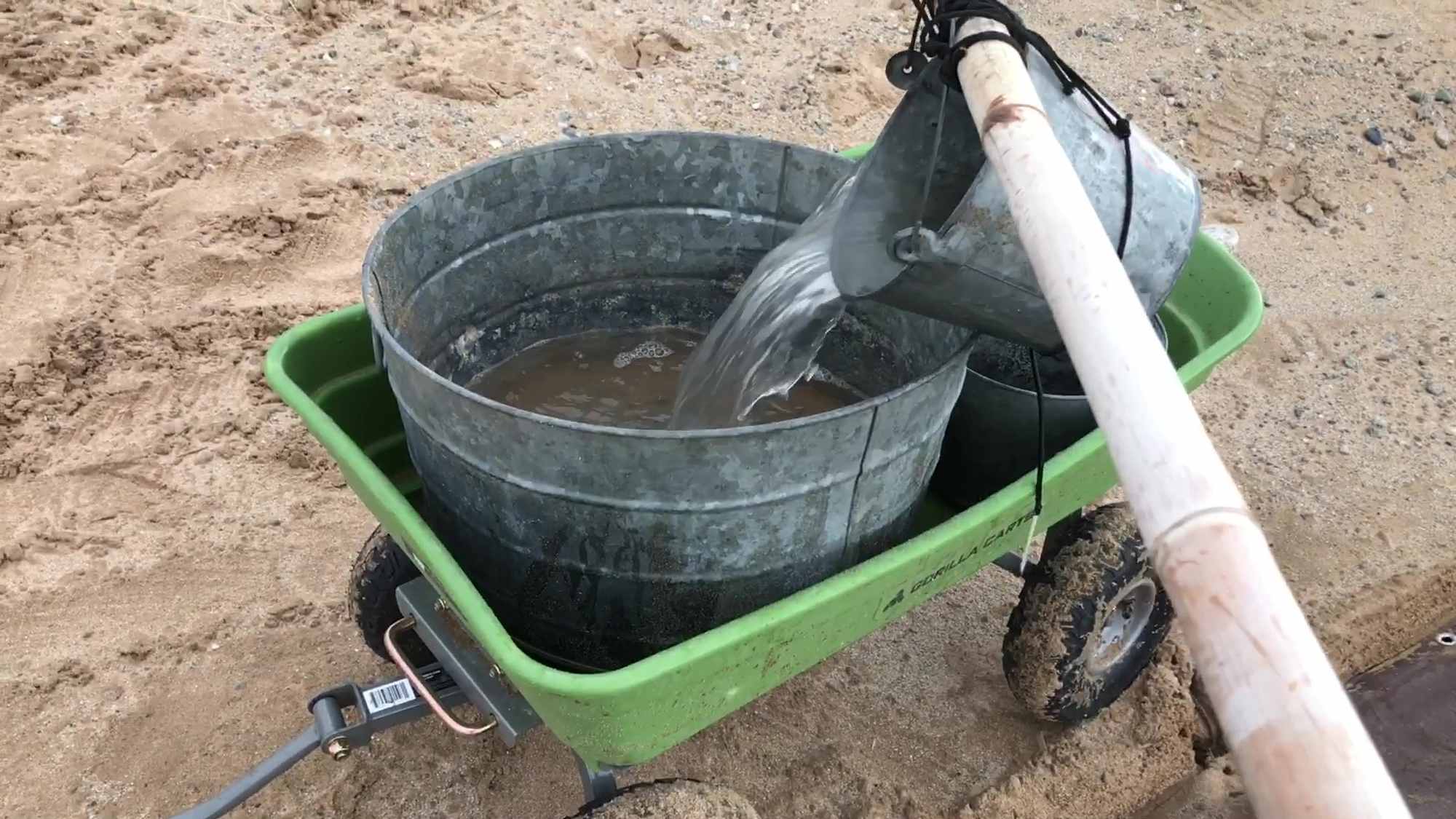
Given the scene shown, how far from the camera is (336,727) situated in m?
1.73

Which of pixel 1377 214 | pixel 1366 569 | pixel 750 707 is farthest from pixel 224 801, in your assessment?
pixel 1377 214

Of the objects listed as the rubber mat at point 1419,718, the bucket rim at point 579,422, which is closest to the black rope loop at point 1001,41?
the bucket rim at point 579,422

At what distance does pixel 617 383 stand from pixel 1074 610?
978 mm

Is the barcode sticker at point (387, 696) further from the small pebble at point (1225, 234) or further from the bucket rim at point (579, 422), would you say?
the small pebble at point (1225, 234)

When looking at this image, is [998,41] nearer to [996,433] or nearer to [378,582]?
[996,433]

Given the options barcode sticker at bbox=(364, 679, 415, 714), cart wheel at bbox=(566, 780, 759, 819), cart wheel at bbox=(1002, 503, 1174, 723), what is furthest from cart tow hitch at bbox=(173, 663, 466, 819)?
cart wheel at bbox=(1002, 503, 1174, 723)

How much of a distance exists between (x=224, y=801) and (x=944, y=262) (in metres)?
1.40

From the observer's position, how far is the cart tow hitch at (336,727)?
68.6 inches

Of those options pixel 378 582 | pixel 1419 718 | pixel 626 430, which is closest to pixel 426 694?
pixel 378 582

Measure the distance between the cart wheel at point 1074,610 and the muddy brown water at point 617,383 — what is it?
0.51 m

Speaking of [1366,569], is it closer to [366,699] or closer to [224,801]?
[366,699]

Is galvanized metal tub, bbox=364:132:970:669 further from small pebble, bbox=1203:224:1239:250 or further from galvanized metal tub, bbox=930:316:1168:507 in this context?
small pebble, bbox=1203:224:1239:250

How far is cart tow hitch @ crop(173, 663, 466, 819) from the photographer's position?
1741 millimetres

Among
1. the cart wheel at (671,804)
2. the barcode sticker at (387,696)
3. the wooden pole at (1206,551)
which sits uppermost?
the wooden pole at (1206,551)
